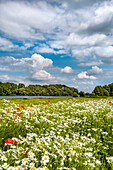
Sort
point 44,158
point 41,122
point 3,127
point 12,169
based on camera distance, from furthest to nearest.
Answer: point 41,122
point 3,127
point 44,158
point 12,169

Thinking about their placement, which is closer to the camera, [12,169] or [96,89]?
[12,169]

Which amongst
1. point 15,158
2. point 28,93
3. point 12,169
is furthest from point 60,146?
point 28,93

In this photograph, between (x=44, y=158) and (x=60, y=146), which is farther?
(x=60, y=146)

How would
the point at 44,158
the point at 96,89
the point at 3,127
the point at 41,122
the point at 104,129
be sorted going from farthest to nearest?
the point at 96,89, the point at 104,129, the point at 41,122, the point at 3,127, the point at 44,158

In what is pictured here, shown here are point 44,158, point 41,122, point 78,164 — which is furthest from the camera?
point 41,122

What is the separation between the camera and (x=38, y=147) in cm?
364

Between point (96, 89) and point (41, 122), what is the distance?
128 ft

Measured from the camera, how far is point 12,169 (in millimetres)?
2500

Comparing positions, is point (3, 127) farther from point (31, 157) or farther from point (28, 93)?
point (28, 93)

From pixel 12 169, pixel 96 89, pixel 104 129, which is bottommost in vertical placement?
pixel 104 129

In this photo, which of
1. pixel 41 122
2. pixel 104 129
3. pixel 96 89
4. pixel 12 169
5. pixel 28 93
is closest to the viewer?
pixel 12 169

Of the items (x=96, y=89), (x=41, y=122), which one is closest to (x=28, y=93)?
(x=96, y=89)

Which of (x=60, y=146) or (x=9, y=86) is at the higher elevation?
(x=9, y=86)

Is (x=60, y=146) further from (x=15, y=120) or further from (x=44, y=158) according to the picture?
(x=15, y=120)
